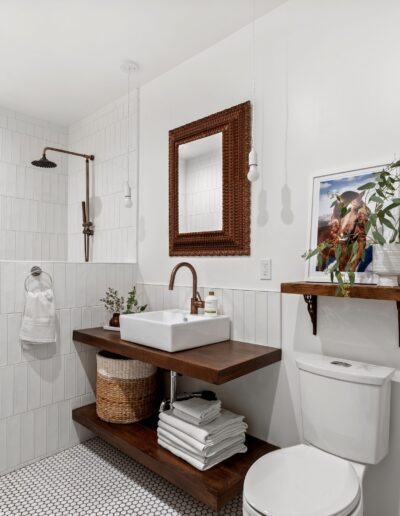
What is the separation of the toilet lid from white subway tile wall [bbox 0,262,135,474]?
1.43 meters

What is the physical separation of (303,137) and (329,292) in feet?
2.63

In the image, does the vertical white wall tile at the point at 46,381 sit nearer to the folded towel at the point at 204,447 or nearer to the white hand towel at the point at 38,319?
the white hand towel at the point at 38,319

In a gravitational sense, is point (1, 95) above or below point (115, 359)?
above

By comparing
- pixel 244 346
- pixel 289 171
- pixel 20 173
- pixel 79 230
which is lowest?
pixel 244 346

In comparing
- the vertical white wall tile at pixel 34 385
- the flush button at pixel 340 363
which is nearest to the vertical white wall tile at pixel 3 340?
the vertical white wall tile at pixel 34 385

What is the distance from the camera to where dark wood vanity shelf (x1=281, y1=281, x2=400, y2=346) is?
133 cm

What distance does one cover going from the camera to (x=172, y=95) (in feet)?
8.20

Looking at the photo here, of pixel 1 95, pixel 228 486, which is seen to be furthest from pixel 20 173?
pixel 228 486

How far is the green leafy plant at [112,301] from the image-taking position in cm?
251

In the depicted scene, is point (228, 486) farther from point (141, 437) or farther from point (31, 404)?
point (31, 404)

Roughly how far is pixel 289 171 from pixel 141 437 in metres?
1.63

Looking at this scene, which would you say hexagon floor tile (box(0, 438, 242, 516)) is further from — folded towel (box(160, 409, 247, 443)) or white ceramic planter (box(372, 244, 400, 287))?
white ceramic planter (box(372, 244, 400, 287))

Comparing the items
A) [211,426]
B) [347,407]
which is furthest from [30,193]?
[347,407]

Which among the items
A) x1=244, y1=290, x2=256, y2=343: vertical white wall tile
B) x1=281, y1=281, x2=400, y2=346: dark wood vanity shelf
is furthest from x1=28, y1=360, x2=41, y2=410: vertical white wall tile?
x1=281, y1=281, x2=400, y2=346: dark wood vanity shelf
